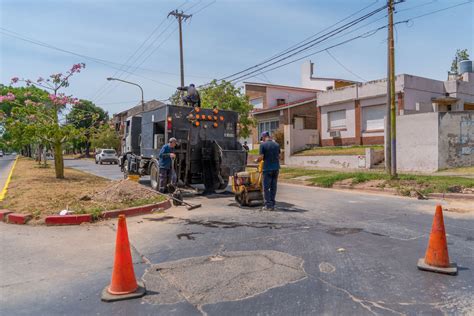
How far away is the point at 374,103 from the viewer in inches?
981

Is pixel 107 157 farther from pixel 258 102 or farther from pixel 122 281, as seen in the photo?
pixel 122 281

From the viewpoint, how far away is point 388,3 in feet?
48.7

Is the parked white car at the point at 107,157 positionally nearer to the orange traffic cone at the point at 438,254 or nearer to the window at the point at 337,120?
the window at the point at 337,120

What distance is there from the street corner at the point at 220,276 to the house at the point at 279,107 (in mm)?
26657

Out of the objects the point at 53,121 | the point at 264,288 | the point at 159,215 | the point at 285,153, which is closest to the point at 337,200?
the point at 159,215

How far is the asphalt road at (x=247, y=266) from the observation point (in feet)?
12.5

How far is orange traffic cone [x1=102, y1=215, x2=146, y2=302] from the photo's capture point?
13.2 feet

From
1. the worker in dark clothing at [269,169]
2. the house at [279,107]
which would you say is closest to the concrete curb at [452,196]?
the worker in dark clothing at [269,169]

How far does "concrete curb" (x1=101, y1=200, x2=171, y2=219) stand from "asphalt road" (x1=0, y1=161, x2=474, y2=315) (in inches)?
21.4

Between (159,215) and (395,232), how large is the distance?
4778mm

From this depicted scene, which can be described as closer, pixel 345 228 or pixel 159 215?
pixel 345 228

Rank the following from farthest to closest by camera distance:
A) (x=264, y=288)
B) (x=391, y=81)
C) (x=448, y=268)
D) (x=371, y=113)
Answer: (x=371, y=113), (x=391, y=81), (x=448, y=268), (x=264, y=288)

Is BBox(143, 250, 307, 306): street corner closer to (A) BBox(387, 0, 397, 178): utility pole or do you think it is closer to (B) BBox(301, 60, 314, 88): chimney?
(A) BBox(387, 0, 397, 178): utility pole

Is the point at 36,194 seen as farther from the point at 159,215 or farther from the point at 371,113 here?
the point at 371,113
